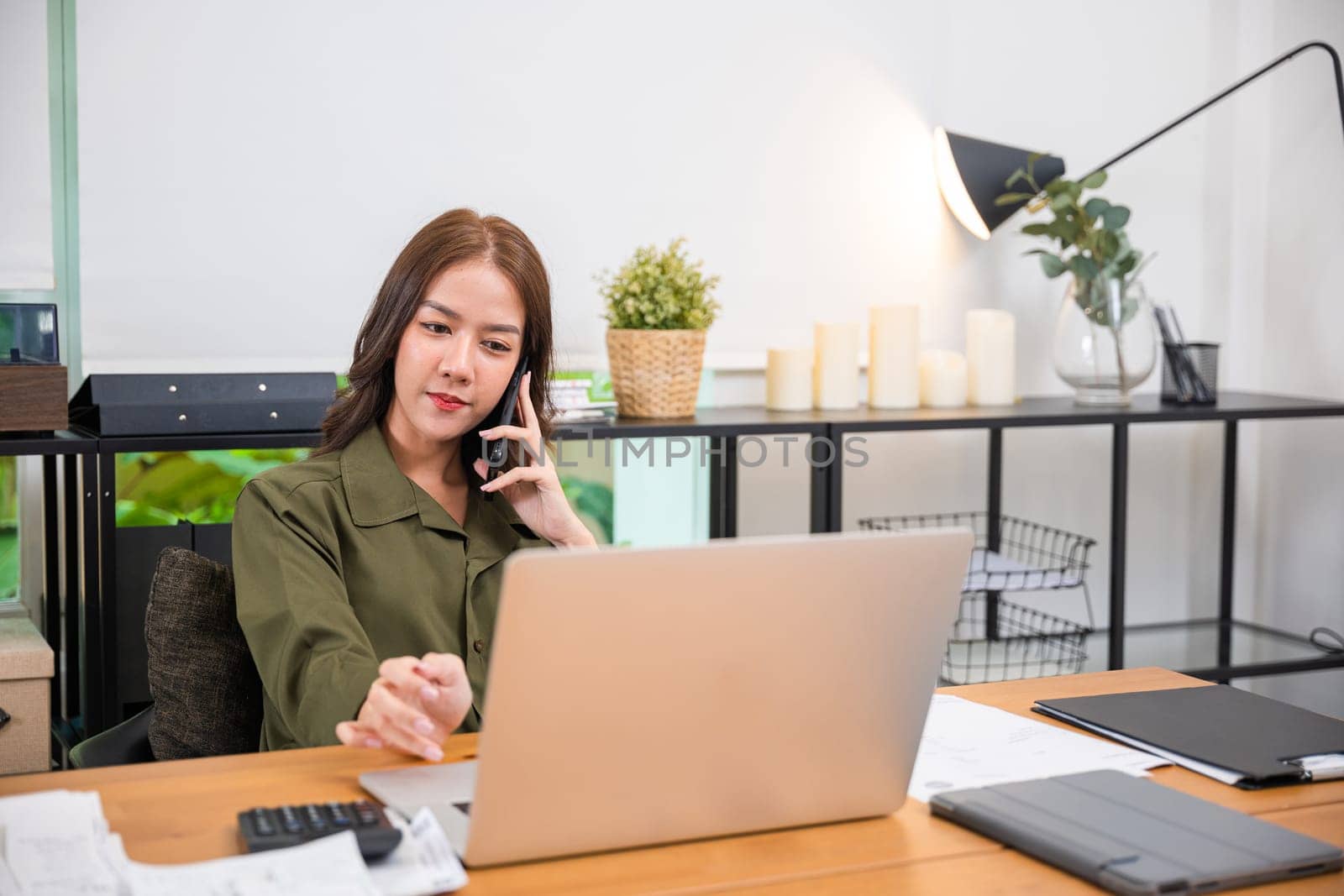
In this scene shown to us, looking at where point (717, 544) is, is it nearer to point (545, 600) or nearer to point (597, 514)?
point (545, 600)

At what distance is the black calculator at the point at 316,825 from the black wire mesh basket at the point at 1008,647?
232cm

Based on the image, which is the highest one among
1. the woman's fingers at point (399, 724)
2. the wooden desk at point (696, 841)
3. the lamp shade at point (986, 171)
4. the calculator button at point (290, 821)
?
the lamp shade at point (986, 171)

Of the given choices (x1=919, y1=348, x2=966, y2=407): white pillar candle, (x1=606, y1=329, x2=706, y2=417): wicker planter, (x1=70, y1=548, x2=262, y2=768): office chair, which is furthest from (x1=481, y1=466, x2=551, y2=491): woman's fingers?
(x1=919, y1=348, x2=966, y2=407): white pillar candle

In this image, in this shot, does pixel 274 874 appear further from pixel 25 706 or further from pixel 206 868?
pixel 25 706

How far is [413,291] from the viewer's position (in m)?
1.64

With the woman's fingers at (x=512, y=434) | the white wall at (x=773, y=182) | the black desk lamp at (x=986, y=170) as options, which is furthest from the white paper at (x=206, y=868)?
the black desk lamp at (x=986, y=170)

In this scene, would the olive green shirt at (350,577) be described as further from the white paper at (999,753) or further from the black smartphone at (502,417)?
the white paper at (999,753)

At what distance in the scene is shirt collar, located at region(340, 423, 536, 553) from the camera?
5.20 feet

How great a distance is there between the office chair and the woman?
0.20ft

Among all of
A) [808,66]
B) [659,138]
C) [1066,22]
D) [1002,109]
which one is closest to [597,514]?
[659,138]

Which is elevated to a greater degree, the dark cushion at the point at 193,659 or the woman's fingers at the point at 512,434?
the woman's fingers at the point at 512,434

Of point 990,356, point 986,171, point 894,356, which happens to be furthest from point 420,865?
point 986,171

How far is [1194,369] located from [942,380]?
2.04 ft

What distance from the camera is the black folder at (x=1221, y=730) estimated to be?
1.18 metres
